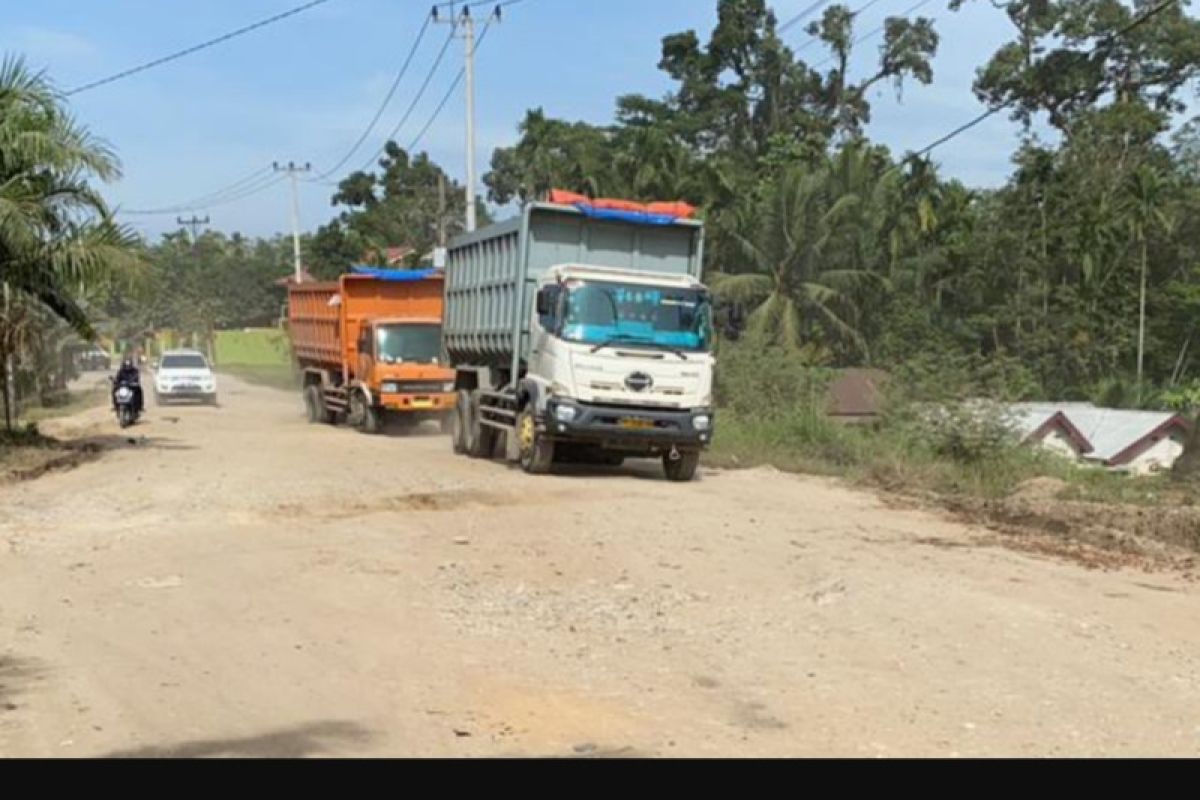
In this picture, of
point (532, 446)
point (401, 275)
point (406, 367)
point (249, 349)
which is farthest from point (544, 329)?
point (249, 349)

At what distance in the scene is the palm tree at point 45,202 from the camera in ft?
54.9

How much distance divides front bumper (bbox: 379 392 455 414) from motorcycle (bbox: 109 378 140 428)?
18.6 ft

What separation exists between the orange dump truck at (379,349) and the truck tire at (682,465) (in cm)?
733

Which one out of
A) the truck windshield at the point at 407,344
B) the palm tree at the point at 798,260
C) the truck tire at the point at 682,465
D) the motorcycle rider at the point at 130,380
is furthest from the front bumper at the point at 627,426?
the palm tree at the point at 798,260

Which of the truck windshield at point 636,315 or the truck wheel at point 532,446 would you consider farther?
the truck wheel at point 532,446

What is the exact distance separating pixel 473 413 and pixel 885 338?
111ft

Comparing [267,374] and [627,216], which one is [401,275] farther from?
[267,374]

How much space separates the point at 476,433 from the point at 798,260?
29009 millimetres

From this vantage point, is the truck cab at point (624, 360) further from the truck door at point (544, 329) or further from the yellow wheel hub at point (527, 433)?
the yellow wheel hub at point (527, 433)

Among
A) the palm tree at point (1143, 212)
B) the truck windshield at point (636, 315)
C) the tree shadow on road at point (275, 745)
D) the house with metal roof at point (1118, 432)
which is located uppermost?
the palm tree at point (1143, 212)

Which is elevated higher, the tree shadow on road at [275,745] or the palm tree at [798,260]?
the palm tree at [798,260]

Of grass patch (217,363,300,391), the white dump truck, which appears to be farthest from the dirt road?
grass patch (217,363,300,391)
